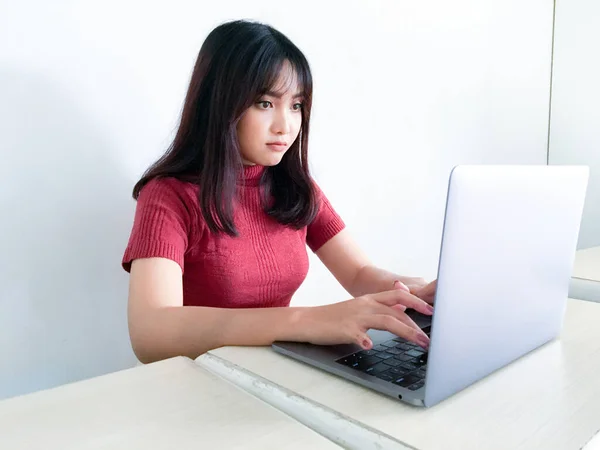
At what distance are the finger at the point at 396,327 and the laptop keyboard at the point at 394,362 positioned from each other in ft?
0.10

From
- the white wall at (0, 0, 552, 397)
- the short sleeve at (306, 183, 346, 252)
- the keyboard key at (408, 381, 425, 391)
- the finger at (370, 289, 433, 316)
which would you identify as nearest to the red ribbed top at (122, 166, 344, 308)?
the short sleeve at (306, 183, 346, 252)

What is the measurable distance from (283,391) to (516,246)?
29 centimetres

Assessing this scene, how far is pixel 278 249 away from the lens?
983 millimetres

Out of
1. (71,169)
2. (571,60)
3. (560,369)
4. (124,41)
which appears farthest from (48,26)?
(571,60)

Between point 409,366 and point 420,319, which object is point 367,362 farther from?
point 420,319

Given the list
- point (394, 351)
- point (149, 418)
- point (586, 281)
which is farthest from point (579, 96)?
point (149, 418)

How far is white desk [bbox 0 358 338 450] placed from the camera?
419mm

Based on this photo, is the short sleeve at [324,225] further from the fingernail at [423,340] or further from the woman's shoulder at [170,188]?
the fingernail at [423,340]

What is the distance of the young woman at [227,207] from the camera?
Result: 2.36 ft

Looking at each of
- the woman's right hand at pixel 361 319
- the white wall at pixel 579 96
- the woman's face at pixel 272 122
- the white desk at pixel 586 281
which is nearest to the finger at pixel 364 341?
the woman's right hand at pixel 361 319

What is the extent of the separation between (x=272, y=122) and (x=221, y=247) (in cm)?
25

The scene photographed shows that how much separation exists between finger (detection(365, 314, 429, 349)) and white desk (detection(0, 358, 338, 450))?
18 centimetres

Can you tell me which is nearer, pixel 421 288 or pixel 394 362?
pixel 394 362

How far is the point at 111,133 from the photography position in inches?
40.4
